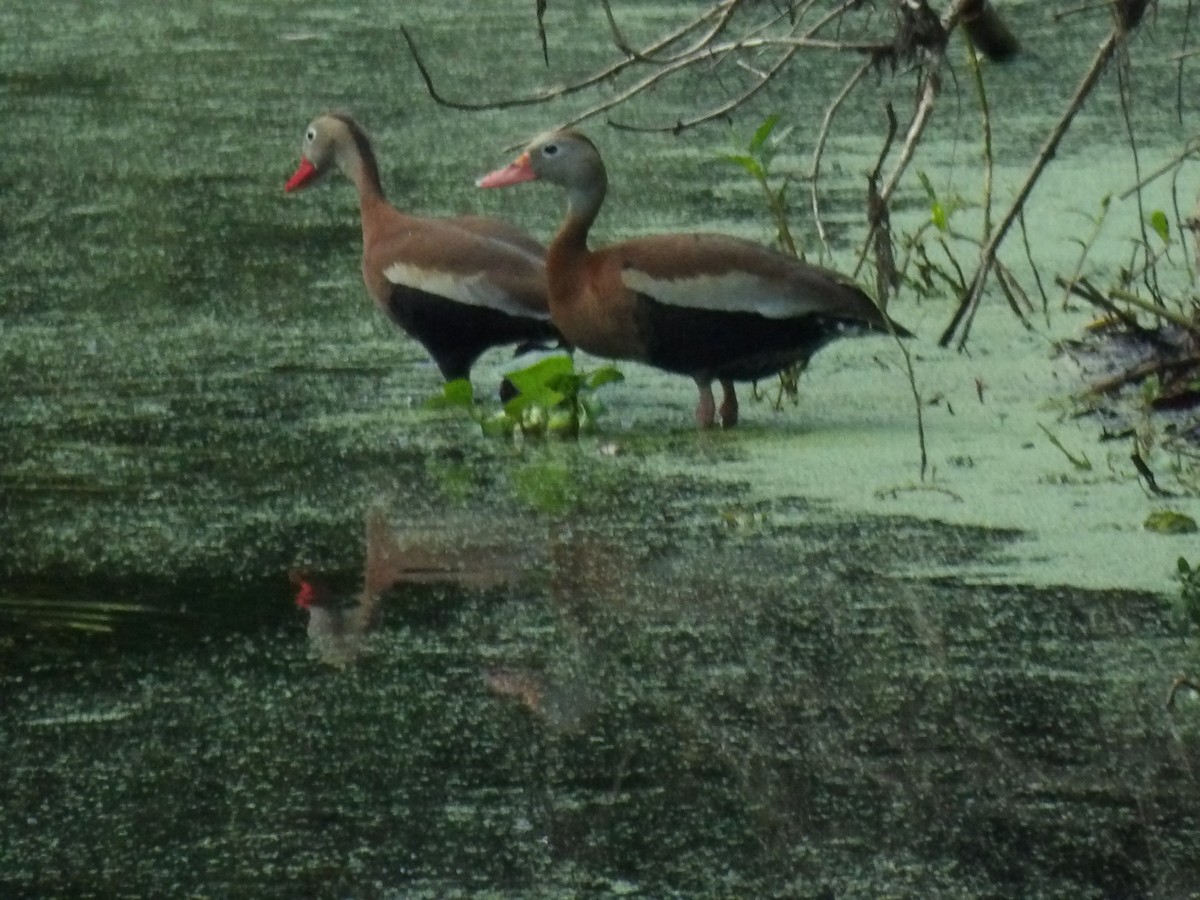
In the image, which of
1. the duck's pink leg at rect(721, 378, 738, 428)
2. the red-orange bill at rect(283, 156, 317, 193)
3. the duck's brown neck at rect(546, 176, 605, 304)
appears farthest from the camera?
the red-orange bill at rect(283, 156, 317, 193)

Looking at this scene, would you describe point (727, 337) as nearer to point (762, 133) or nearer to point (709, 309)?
point (709, 309)

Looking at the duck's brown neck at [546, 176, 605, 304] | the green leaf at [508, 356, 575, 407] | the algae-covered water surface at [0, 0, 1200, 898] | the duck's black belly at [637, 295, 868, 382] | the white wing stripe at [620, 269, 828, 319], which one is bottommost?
the algae-covered water surface at [0, 0, 1200, 898]

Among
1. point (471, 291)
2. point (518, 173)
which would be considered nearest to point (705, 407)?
point (471, 291)

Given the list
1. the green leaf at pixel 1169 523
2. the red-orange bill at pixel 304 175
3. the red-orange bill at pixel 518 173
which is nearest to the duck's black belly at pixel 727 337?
the red-orange bill at pixel 518 173

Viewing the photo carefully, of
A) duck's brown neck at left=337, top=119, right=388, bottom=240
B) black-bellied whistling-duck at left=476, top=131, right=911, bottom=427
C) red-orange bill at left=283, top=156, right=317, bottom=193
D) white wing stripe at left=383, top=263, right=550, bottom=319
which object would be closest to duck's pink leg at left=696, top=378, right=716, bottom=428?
black-bellied whistling-duck at left=476, top=131, right=911, bottom=427

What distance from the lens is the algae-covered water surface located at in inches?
119

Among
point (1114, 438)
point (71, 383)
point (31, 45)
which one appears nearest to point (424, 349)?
point (71, 383)

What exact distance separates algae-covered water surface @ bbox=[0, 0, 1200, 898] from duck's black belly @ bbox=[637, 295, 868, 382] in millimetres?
140

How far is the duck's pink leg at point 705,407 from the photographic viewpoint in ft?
17.1

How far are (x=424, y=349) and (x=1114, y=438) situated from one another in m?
1.71

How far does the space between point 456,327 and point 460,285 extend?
0.09 m

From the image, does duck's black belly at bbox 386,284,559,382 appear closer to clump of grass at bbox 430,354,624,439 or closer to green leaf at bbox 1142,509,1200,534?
clump of grass at bbox 430,354,624,439

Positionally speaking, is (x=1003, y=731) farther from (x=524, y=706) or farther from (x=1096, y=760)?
(x=524, y=706)

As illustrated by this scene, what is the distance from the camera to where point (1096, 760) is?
3.26 metres
